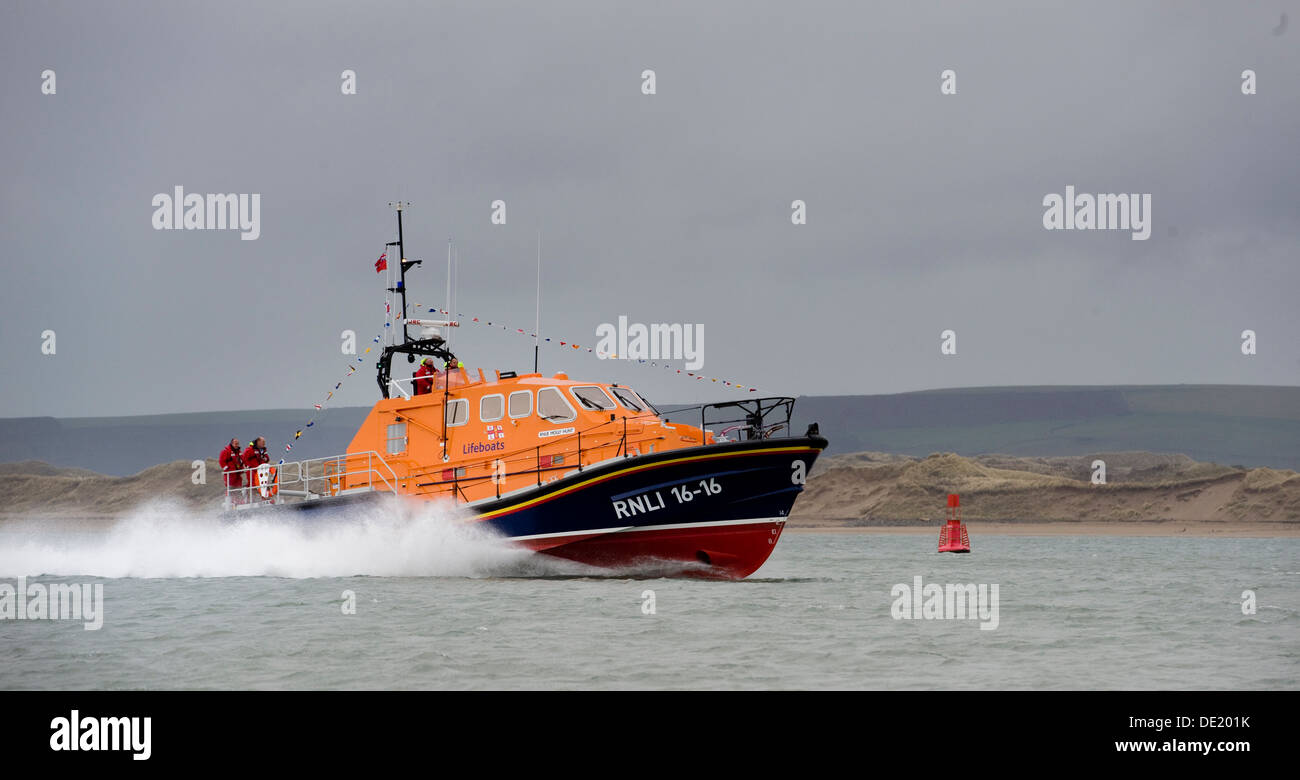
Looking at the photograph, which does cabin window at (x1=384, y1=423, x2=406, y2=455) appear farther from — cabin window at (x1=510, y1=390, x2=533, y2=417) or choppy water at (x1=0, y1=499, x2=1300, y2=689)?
cabin window at (x1=510, y1=390, x2=533, y2=417)

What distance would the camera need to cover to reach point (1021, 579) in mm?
22094

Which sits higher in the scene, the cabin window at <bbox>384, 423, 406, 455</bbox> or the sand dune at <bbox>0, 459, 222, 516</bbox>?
the cabin window at <bbox>384, 423, 406, 455</bbox>

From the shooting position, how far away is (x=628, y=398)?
Answer: 1988 centimetres

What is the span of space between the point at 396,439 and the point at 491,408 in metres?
2.13

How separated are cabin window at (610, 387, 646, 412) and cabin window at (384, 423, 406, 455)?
3.78 m

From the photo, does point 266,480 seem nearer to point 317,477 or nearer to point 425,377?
point 317,477
